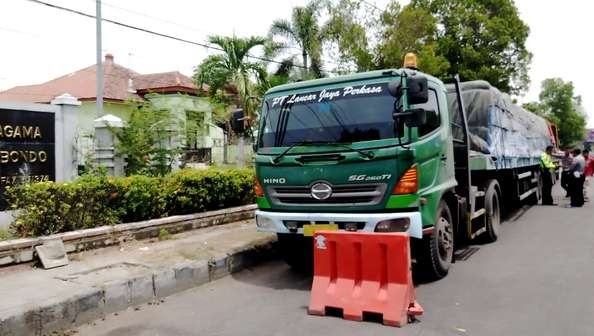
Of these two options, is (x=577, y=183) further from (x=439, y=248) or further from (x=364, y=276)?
(x=364, y=276)

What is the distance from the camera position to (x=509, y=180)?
33.6ft

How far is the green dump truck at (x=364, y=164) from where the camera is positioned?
17.0ft

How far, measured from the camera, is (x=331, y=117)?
18.6ft

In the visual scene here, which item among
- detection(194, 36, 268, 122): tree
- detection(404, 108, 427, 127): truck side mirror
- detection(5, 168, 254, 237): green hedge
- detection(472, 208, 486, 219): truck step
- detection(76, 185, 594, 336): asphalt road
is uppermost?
detection(194, 36, 268, 122): tree

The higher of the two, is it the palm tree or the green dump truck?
the palm tree

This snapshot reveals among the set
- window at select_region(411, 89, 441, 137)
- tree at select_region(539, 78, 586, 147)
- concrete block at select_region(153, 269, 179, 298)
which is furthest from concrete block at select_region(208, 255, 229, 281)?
tree at select_region(539, 78, 586, 147)

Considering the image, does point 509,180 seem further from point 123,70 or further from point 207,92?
point 123,70

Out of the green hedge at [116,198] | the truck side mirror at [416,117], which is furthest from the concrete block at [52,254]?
the truck side mirror at [416,117]

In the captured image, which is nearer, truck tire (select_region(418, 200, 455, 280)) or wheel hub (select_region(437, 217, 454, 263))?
truck tire (select_region(418, 200, 455, 280))

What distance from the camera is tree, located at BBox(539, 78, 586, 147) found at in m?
56.7

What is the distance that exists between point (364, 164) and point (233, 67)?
1666cm

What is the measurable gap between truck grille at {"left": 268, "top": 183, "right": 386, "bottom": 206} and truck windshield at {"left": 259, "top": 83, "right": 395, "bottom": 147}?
0.53 metres

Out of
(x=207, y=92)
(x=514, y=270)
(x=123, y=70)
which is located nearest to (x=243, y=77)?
(x=207, y=92)

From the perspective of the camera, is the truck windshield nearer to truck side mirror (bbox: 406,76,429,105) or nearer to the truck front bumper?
truck side mirror (bbox: 406,76,429,105)
